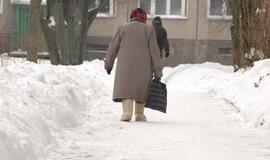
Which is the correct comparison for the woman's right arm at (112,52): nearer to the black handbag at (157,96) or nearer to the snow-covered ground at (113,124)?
the black handbag at (157,96)

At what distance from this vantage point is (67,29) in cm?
2288

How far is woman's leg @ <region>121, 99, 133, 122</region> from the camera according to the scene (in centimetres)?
1033

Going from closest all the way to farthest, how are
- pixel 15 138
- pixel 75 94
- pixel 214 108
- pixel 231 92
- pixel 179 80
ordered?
pixel 15 138 < pixel 75 94 < pixel 214 108 < pixel 231 92 < pixel 179 80

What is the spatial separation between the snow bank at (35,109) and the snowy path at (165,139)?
0.73 feet

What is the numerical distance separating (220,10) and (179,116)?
21.8m

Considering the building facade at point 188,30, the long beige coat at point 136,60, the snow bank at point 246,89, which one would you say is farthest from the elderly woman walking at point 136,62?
the building facade at point 188,30

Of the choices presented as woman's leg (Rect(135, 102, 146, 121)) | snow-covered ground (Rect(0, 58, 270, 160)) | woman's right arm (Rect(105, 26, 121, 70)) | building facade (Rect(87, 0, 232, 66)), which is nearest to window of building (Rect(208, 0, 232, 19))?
building facade (Rect(87, 0, 232, 66))

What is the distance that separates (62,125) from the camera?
8.93 m

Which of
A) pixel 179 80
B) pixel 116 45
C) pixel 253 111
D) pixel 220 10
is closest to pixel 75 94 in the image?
pixel 116 45

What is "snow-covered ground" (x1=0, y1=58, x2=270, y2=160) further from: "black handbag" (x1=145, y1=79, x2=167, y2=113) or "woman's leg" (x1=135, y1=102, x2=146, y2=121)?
"black handbag" (x1=145, y1=79, x2=167, y2=113)

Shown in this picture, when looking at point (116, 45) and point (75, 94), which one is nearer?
point (116, 45)

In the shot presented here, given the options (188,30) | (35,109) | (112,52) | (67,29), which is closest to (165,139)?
(35,109)

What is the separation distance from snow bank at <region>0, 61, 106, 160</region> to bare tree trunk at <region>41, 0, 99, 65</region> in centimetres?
885

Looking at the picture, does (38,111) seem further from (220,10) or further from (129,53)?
(220,10)
